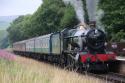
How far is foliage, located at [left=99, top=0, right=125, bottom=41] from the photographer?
46.7 metres

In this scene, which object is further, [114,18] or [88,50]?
[114,18]

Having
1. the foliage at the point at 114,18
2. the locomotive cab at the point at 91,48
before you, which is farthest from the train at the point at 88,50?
the foliage at the point at 114,18

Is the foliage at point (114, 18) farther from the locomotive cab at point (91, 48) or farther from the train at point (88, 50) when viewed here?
the locomotive cab at point (91, 48)

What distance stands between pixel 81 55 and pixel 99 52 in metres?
1.32

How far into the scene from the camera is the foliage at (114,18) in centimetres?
4665

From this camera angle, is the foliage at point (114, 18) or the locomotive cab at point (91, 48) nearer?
the locomotive cab at point (91, 48)

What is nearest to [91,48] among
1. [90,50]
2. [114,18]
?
[90,50]

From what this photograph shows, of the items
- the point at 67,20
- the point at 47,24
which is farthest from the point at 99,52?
the point at 47,24

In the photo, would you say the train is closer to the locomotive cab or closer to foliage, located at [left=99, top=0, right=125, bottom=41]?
the locomotive cab

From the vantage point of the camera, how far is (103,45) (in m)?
22.9

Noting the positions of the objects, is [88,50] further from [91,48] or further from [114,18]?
[114,18]

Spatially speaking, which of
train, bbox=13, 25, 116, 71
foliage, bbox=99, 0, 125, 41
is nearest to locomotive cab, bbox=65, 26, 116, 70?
train, bbox=13, 25, 116, 71

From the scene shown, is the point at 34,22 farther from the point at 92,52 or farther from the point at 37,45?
the point at 92,52

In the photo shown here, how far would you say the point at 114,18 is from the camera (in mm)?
48250
